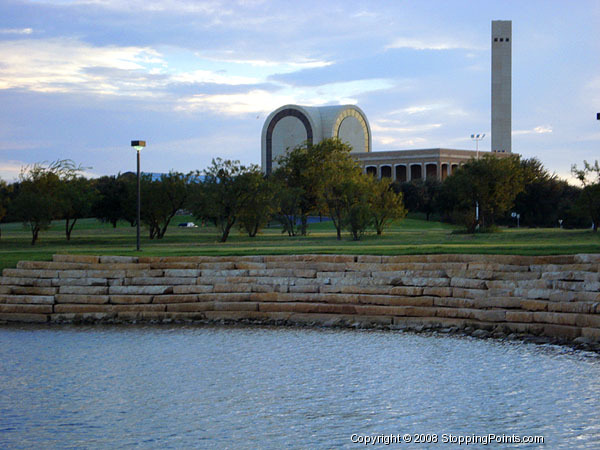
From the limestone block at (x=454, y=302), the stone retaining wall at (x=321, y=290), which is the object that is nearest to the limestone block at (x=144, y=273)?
the stone retaining wall at (x=321, y=290)

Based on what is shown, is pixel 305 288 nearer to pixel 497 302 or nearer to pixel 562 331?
pixel 497 302

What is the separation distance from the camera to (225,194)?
132ft

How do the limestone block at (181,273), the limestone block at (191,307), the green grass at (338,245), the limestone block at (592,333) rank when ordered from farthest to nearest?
the green grass at (338,245) < the limestone block at (181,273) < the limestone block at (191,307) < the limestone block at (592,333)

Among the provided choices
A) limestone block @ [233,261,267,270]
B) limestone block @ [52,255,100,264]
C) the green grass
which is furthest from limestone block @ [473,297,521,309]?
limestone block @ [52,255,100,264]

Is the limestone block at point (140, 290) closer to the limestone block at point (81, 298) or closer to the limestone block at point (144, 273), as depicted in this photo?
the limestone block at point (81, 298)

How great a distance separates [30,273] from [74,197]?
1076 inches

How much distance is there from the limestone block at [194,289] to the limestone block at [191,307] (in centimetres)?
38

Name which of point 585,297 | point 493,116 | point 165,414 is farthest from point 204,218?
point 493,116

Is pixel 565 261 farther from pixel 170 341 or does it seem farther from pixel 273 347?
pixel 170 341

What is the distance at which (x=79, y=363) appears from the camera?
452 inches

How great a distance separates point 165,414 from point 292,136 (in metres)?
118

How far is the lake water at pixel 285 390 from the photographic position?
7.88 metres

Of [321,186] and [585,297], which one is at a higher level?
[321,186]

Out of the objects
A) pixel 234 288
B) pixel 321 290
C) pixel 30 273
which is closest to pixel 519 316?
pixel 321 290
